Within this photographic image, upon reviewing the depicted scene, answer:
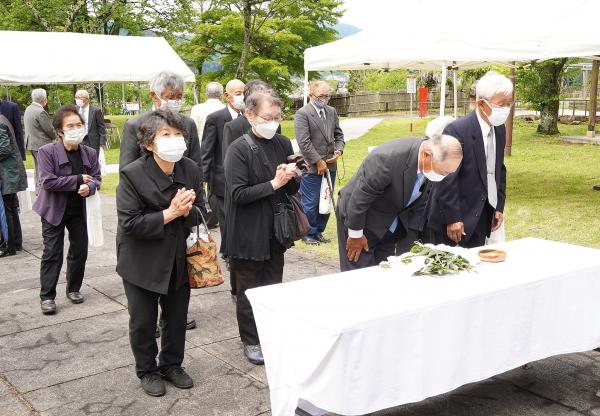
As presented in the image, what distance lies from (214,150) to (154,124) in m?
2.97

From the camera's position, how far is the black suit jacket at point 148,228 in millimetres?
3738

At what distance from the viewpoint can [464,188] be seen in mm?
Result: 4574

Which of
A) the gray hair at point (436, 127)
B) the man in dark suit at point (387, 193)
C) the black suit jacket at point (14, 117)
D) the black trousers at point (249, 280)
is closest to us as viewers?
the man in dark suit at point (387, 193)

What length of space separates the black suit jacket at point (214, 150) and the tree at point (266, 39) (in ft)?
77.0

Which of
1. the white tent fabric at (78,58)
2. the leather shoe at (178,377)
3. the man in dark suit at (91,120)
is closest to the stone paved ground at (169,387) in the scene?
the leather shoe at (178,377)

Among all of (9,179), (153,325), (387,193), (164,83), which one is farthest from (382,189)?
(9,179)

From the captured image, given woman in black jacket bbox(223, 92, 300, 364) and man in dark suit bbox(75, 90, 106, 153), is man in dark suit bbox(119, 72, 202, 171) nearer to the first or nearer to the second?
woman in black jacket bbox(223, 92, 300, 364)

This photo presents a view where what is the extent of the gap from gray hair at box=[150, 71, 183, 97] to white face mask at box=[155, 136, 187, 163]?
1.09 metres

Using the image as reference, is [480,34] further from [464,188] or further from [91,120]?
[91,120]

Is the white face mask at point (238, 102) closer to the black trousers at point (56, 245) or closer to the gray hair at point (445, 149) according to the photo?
the black trousers at point (56, 245)

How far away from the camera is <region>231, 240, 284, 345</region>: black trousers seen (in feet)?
14.7

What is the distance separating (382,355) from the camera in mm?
2902

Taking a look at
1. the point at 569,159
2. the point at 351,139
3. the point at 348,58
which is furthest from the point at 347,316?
the point at 351,139

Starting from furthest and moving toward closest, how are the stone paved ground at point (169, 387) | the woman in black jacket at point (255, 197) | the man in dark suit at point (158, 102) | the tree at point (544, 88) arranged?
the tree at point (544, 88) → the man in dark suit at point (158, 102) → the woman in black jacket at point (255, 197) → the stone paved ground at point (169, 387)
